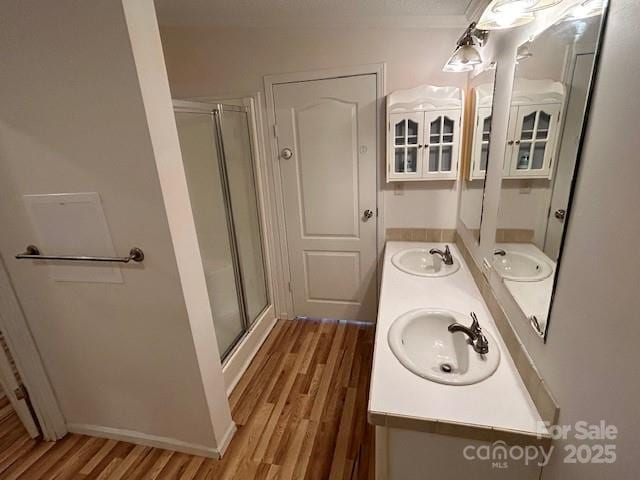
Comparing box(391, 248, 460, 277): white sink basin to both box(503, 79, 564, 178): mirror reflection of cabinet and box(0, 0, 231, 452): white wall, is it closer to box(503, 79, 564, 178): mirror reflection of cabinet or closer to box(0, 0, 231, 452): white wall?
box(503, 79, 564, 178): mirror reflection of cabinet

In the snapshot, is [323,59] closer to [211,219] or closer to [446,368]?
[211,219]

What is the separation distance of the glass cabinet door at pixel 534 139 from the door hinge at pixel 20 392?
258 centimetres

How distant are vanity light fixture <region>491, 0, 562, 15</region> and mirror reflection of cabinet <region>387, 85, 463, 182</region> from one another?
0.96m

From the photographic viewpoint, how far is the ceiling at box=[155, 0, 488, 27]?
1747 mm

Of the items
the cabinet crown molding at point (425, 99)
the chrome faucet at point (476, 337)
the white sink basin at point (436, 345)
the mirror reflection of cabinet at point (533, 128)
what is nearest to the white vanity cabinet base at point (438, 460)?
the white sink basin at point (436, 345)

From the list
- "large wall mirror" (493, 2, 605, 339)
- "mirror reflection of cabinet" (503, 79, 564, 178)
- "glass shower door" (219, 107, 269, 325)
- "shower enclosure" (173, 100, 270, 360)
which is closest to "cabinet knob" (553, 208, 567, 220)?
"large wall mirror" (493, 2, 605, 339)

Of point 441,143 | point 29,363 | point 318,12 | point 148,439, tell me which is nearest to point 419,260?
point 441,143

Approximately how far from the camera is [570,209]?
2.60 feet

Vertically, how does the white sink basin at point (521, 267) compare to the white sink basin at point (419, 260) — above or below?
above

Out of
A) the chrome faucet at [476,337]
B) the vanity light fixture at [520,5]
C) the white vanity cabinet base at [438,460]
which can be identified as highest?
the vanity light fixture at [520,5]

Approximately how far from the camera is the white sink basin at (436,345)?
1.10 m

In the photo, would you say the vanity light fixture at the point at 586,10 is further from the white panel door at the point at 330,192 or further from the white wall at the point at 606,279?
the white panel door at the point at 330,192

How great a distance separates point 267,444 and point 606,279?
165 cm

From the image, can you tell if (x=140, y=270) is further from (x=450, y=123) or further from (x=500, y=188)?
(x=450, y=123)
